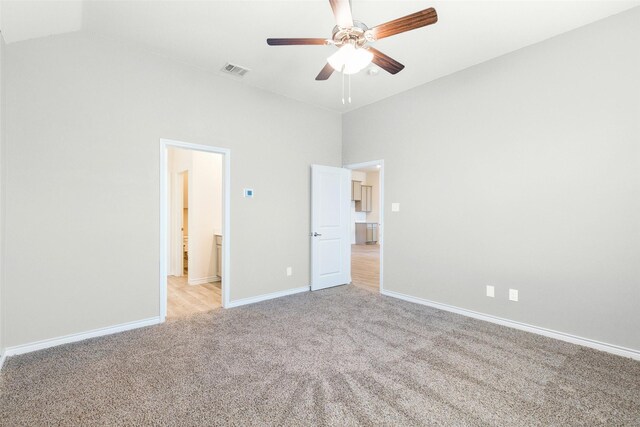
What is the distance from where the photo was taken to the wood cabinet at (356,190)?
1091cm

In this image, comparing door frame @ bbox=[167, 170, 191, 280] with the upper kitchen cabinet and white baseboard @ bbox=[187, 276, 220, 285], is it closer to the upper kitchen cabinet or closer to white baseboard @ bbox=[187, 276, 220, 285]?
white baseboard @ bbox=[187, 276, 220, 285]

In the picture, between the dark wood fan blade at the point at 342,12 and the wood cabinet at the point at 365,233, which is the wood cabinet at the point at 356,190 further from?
the dark wood fan blade at the point at 342,12

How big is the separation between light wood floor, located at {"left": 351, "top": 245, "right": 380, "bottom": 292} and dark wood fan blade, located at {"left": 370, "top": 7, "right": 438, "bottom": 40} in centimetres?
365

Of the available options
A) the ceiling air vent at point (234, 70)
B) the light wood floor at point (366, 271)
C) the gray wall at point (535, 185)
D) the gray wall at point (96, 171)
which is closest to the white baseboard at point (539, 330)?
the gray wall at point (535, 185)

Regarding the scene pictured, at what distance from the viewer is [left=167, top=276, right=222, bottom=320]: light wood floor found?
377 centimetres

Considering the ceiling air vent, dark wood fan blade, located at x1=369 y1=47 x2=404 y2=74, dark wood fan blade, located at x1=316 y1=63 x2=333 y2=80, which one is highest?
the ceiling air vent

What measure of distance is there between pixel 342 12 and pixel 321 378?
2.62 m

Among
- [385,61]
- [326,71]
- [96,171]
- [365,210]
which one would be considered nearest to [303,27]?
[326,71]

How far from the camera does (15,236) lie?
2551 millimetres

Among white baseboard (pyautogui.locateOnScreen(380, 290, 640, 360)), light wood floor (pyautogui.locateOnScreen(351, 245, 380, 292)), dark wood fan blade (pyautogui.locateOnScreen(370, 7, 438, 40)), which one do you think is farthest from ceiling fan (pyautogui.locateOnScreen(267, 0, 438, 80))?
light wood floor (pyautogui.locateOnScreen(351, 245, 380, 292))

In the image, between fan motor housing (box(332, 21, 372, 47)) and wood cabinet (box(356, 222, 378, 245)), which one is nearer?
fan motor housing (box(332, 21, 372, 47))

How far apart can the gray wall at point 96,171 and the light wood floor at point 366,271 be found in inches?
81.1

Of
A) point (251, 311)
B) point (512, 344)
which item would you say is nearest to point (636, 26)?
point (512, 344)

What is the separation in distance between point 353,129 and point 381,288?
2.65 metres
